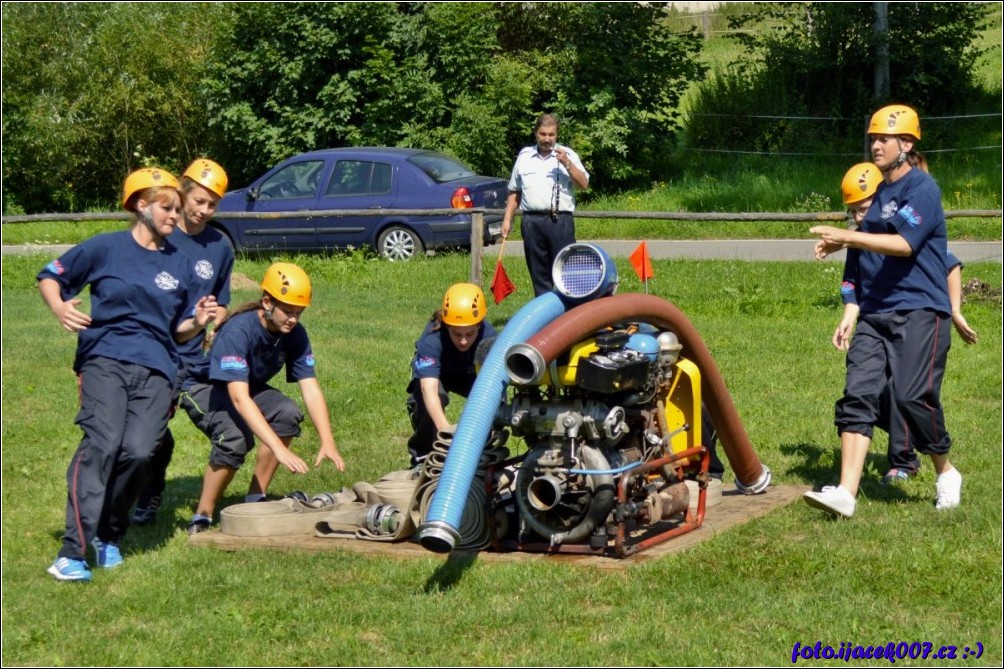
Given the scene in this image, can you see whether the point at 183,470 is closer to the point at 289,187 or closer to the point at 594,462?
the point at 594,462

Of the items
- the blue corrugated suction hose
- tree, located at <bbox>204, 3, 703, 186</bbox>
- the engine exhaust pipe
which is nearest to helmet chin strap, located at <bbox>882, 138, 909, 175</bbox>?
the blue corrugated suction hose

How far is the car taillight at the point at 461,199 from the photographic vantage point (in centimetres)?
1889

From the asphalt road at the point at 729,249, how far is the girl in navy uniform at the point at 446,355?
1013 centimetres

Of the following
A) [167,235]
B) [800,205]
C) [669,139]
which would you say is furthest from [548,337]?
[669,139]

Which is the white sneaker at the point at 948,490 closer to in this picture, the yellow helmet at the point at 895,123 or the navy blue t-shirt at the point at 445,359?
the yellow helmet at the point at 895,123

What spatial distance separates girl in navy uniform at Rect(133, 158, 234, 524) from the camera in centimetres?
777

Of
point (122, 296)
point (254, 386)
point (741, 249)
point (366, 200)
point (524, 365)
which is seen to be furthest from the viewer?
point (741, 249)

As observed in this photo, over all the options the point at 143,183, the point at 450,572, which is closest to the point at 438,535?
the point at 450,572

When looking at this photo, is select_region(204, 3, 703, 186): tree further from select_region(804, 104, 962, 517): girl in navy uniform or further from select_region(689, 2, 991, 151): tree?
select_region(804, 104, 962, 517): girl in navy uniform

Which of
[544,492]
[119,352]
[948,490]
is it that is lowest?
[948,490]

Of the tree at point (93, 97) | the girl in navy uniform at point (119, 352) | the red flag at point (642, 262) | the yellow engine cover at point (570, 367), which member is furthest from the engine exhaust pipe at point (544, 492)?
the tree at point (93, 97)

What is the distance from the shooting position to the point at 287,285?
24.7 ft

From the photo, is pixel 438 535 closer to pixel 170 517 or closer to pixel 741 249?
pixel 170 517

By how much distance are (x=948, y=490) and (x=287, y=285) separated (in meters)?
3.70
